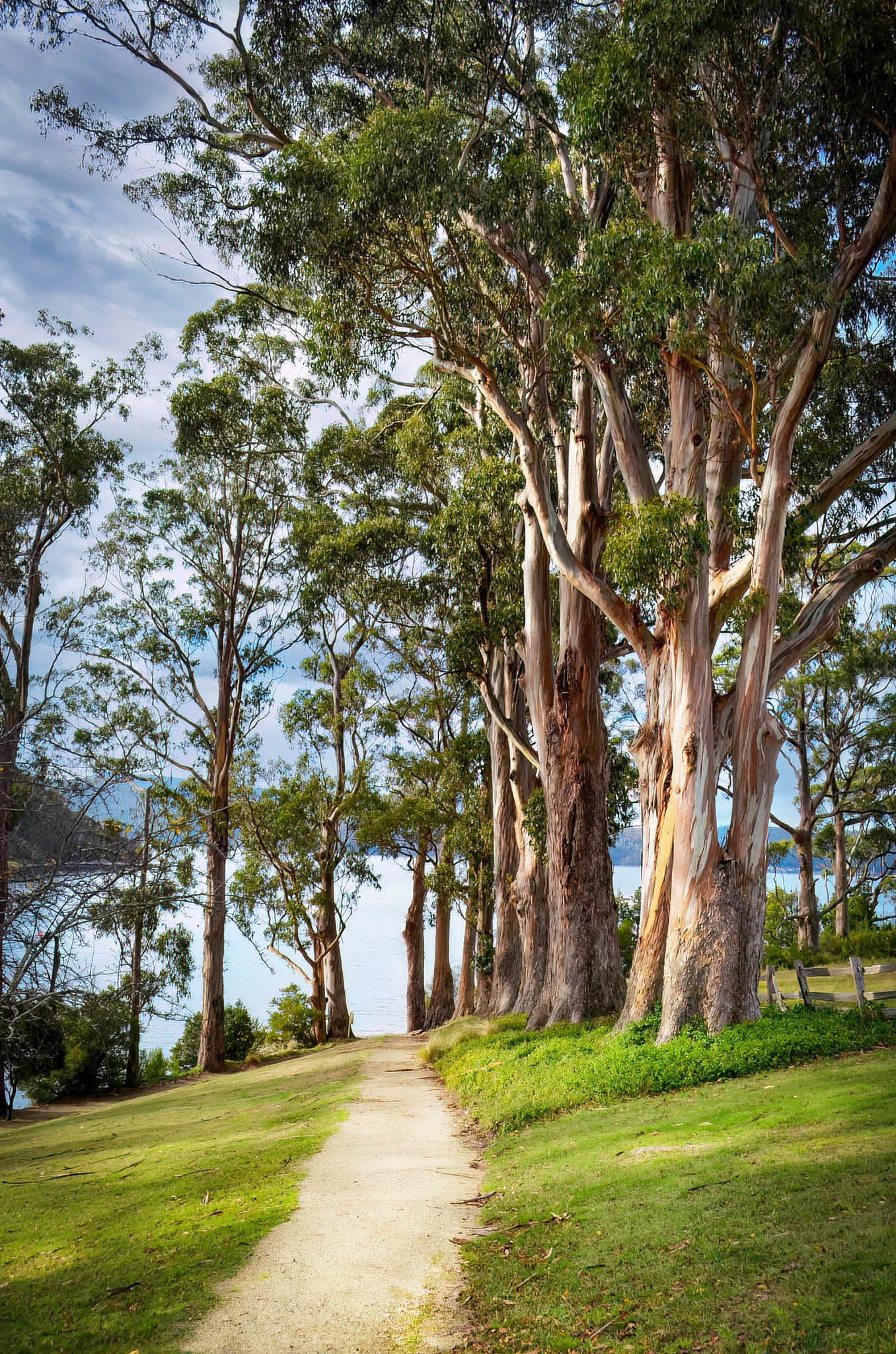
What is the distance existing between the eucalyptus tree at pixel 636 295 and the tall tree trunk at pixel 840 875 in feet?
48.9

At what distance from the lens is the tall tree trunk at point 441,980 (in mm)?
24125

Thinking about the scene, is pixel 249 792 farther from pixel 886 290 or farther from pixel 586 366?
pixel 886 290

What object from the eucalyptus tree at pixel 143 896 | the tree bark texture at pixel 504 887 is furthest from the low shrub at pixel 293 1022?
the eucalyptus tree at pixel 143 896

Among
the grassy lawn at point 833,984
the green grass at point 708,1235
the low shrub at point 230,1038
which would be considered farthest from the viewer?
the low shrub at point 230,1038

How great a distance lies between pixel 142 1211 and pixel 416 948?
18.0 meters

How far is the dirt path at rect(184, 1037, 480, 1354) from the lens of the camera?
4.22 metres

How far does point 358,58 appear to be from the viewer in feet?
41.6

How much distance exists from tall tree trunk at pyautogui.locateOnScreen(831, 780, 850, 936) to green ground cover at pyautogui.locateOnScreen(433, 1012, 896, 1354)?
18.6 metres

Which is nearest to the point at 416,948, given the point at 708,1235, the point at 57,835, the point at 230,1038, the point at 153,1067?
the point at 230,1038

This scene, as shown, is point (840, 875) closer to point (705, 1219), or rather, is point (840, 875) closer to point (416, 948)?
point (416, 948)

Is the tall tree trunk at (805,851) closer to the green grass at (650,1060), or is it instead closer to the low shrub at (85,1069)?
the green grass at (650,1060)

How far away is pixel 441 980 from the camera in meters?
24.5

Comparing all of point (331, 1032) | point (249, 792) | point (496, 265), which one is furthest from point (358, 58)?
point (331, 1032)

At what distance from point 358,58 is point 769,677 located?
9.89m
